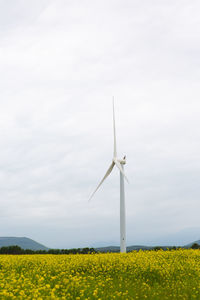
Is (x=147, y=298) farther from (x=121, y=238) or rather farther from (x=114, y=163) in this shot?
(x=114, y=163)

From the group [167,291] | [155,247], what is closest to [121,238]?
[155,247]

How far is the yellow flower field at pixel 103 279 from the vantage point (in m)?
13.2

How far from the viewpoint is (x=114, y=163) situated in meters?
34.4

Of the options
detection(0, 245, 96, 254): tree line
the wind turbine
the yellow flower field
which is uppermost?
the wind turbine

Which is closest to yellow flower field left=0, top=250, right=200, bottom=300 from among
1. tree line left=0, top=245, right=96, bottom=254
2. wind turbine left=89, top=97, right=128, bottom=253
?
wind turbine left=89, top=97, right=128, bottom=253

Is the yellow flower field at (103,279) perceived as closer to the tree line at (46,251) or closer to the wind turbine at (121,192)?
the wind turbine at (121,192)

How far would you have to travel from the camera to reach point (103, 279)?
16734 mm

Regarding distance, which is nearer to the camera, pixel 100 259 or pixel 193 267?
pixel 193 267

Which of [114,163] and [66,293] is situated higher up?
[114,163]

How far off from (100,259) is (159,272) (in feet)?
14.6

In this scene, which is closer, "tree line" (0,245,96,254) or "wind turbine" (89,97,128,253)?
"wind turbine" (89,97,128,253)

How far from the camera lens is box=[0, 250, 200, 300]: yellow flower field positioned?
13203mm

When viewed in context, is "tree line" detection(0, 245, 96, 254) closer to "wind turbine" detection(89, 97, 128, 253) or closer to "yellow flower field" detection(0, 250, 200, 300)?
"wind turbine" detection(89, 97, 128, 253)

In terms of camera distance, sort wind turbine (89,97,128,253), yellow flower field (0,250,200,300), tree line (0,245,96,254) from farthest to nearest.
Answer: tree line (0,245,96,254) → wind turbine (89,97,128,253) → yellow flower field (0,250,200,300)
